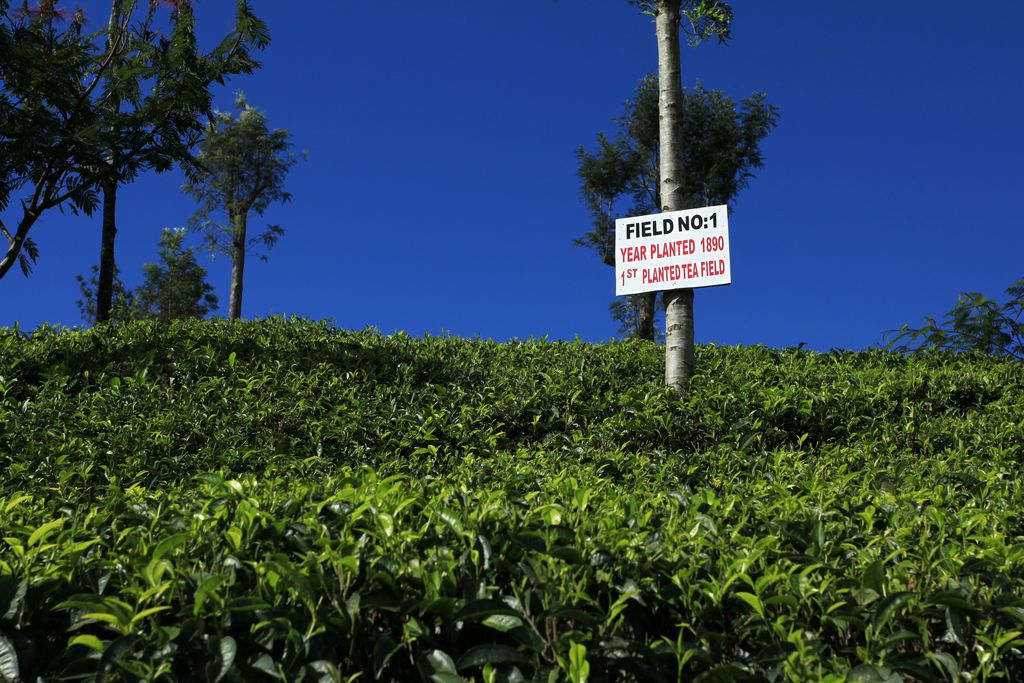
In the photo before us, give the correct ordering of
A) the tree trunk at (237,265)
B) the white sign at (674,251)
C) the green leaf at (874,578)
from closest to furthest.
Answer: the green leaf at (874,578)
the white sign at (674,251)
the tree trunk at (237,265)

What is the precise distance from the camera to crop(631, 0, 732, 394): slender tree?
27.5ft

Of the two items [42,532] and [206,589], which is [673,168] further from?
[206,589]

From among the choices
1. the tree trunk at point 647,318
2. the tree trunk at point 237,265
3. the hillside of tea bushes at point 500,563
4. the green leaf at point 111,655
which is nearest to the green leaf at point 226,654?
the hillside of tea bushes at point 500,563

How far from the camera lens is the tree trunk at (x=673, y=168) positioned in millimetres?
8367

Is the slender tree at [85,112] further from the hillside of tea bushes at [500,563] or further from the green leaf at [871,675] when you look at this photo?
the green leaf at [871,675]

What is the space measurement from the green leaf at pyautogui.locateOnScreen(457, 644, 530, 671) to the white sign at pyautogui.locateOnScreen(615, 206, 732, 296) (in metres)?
6.02

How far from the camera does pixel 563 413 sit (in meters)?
7.72

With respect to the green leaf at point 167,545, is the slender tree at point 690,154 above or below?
above

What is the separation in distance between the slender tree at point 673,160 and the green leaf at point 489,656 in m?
5.80

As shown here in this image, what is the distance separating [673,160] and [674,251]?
3.20 feet

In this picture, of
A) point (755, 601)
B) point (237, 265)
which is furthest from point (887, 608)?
point (237, 265)

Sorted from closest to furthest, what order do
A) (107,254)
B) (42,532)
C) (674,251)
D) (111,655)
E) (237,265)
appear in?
(111,655) → (42,532) → (674,251) → (107,254) → (237,265)

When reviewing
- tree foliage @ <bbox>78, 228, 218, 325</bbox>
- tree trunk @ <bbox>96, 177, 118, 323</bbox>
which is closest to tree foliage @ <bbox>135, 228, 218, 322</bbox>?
tree foliage @ <bbox>78, 228, 218, 325</bbox>

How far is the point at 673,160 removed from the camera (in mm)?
8578
